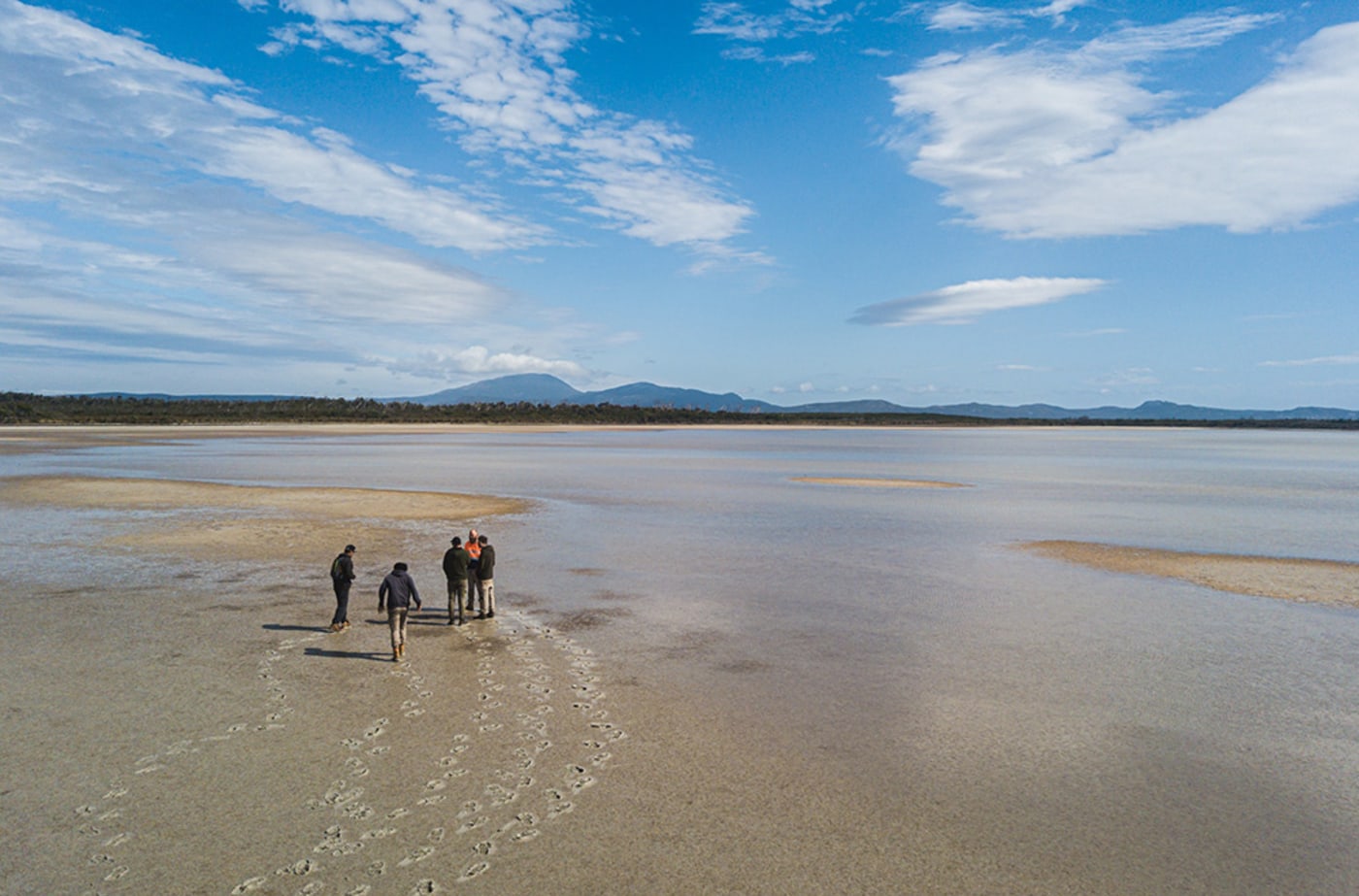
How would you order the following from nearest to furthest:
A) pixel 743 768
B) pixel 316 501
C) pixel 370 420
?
pixel 743 768 < pixel 316 501 < pixel 370 420

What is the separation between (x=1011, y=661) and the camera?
1355 centimetres

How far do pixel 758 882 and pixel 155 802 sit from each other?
6.21 m

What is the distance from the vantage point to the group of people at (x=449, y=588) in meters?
13.1

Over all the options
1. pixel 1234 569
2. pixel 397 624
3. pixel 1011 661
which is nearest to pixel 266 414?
pixel 397 624

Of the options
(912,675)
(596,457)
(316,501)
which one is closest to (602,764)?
(912,675)

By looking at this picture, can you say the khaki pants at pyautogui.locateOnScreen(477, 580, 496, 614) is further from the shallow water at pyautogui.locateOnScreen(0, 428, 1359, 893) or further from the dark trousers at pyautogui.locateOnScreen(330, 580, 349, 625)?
the dark trousers at pyautogui.locateOnScreen(330, 580, 349, 625)

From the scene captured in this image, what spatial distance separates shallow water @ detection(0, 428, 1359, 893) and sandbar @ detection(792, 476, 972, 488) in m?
8.55

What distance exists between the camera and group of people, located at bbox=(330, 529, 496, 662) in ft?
43.1

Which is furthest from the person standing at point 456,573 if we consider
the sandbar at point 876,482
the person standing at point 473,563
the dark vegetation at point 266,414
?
the dark vegetation at point 266,414

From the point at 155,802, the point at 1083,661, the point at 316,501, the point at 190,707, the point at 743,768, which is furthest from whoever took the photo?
the point at 316,501

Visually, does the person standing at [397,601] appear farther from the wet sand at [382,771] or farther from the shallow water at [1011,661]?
the shallow water at [1011,661]

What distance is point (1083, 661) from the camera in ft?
44.6

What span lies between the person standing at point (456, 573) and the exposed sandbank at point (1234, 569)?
55.4ft

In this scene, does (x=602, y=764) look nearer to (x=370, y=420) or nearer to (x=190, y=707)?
(x=190, y=707)
